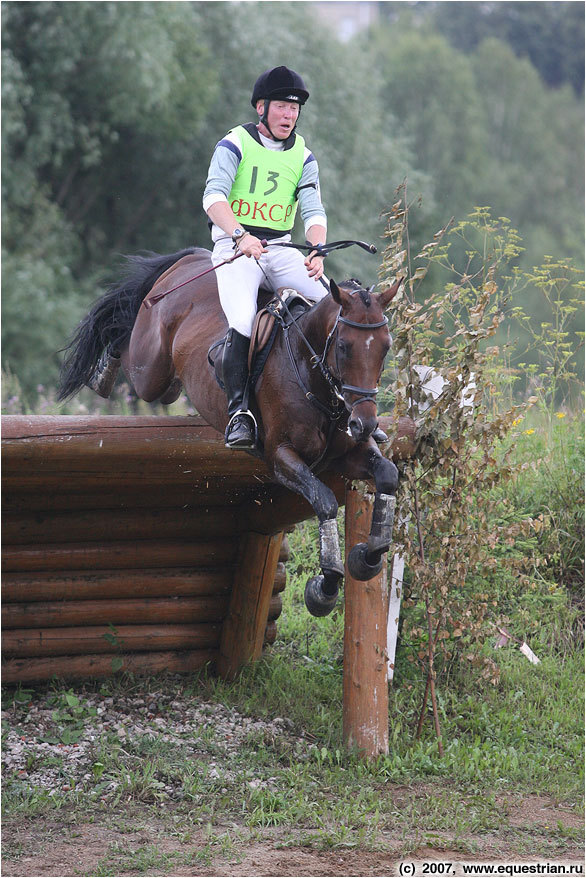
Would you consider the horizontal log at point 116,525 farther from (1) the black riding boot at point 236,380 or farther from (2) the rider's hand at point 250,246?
(2) the rider's hand at point 250,246

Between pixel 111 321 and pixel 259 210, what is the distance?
71.5 inches

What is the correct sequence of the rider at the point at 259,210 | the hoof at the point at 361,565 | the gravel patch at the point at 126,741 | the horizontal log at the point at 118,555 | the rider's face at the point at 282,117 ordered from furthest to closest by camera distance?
the horizontal log at the point at 118,555 < the gravel patch at the point at 126,741 < the rider's face at the point at 282,117 < the rider at the point at 259,210 < the hoof at the point at 361,565

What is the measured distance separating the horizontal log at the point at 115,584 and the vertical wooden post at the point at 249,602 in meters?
0.21

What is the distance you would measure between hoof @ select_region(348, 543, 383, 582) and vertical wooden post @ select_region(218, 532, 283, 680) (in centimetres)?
230

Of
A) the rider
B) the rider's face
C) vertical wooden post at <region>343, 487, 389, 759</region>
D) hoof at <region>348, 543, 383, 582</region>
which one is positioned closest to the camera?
hoof at <region>348, 543, 383, 582</region>

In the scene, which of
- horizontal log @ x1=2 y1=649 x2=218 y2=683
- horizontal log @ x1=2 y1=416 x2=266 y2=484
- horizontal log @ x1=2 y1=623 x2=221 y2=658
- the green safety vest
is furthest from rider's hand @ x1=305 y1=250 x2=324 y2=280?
horizontal log @ x1=2 y1=649 x2=218 y2=683

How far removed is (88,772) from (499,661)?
3.20m

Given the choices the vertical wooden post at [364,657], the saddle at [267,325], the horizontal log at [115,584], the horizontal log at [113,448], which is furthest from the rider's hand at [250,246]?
the horizontal log at [115,584]

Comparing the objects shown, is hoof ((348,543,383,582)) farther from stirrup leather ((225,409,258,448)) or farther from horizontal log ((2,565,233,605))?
horizontal log ((2,565,233,605))

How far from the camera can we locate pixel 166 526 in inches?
275

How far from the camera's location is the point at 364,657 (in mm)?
6258

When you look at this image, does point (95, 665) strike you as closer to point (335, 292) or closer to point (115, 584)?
point (115, 584)

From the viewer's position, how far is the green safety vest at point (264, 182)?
518 cm

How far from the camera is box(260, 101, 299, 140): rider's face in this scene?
510cm
